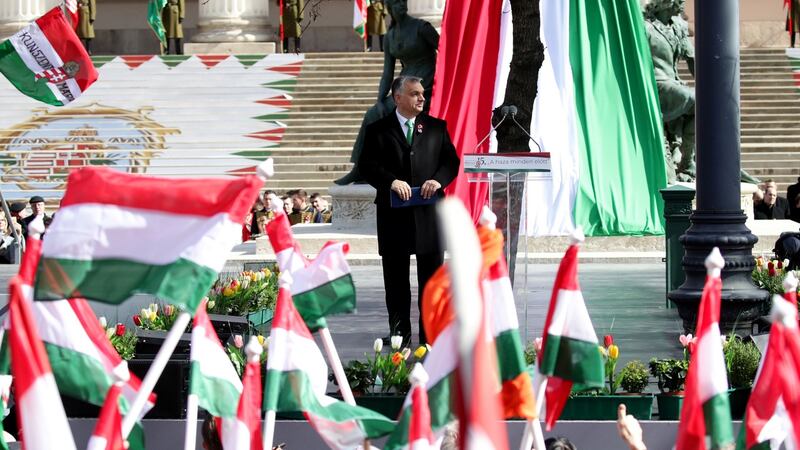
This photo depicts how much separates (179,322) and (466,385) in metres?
1.91

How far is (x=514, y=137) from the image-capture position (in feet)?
37.0

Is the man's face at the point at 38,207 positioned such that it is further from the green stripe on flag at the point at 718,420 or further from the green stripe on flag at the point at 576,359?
the green stripe on flag at the point at 718,420

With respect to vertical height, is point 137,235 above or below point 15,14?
below

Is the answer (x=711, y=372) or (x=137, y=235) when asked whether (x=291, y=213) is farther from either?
(x=711, y=372)

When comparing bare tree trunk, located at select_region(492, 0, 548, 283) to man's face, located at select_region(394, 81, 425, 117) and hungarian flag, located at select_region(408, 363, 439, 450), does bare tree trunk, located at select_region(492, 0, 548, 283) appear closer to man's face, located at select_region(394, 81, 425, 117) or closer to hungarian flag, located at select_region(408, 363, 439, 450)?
man's face, located at select_region(394, 81, 425, 117)

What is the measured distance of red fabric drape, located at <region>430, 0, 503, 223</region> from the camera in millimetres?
17328

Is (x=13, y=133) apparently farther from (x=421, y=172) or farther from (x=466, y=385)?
(x=466, y=385)

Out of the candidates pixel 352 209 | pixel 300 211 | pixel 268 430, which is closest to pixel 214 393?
pixel 268 430

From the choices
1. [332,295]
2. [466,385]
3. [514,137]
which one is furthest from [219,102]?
[466,385]

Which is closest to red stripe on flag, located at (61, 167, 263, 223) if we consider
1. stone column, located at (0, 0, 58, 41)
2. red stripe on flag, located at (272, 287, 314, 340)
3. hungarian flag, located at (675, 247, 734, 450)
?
red stripe on flag, located at (272, 287, 314, 340)

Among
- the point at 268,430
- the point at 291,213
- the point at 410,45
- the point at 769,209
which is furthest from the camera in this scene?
the point at 291,213

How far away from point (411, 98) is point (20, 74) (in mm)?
6234

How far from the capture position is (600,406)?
661 cm

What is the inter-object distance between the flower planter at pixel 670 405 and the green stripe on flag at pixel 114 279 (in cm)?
292
